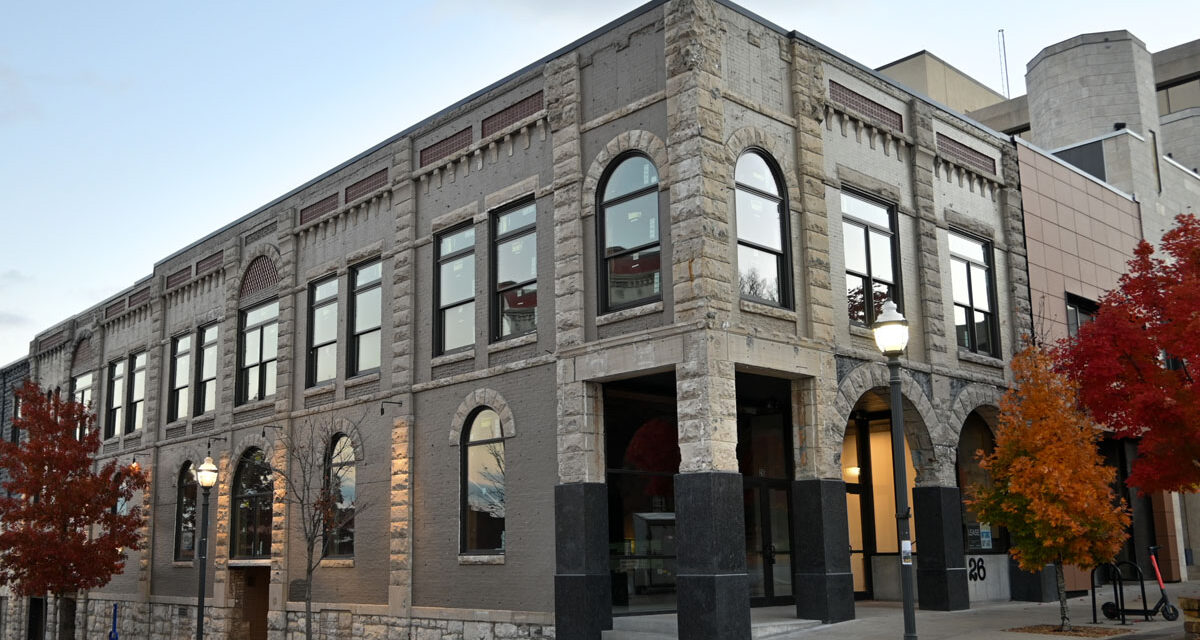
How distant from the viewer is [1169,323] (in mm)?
19219

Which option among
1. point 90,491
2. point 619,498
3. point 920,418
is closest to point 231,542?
point 90,491

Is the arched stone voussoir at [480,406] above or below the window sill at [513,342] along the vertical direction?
below

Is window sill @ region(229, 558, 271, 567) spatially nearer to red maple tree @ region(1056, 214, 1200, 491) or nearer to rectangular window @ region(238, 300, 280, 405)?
rectangular window @ region(238, 300, 280, 405)

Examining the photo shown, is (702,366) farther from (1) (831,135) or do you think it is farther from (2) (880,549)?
(2) (880,549)

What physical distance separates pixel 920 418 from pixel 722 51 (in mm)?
7991

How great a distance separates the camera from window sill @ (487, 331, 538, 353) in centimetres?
1973

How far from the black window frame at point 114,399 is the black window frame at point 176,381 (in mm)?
3508

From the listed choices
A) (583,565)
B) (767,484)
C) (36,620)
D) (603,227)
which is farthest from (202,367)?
(767,484)

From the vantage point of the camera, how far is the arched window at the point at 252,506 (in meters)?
26.8

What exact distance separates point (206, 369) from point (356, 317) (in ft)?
26.4

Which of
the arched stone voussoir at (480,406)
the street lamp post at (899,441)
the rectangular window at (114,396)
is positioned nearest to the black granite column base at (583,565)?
the arched stone voussoir at (480,406)

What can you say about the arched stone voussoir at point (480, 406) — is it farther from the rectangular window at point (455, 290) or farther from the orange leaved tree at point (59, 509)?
the orange leaved tree at point (59, 509)

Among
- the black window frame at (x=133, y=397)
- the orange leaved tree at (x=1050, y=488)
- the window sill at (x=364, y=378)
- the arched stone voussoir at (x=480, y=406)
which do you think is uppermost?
the black window frame at (x=133, y=397)

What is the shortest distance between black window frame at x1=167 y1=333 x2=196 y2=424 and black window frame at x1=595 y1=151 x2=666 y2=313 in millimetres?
17140
